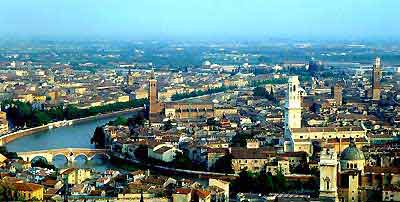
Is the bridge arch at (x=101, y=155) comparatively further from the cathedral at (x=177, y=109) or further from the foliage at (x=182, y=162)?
the cathedral at (x=177, y=109)

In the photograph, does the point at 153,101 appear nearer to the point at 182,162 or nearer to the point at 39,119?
the point at 39,119

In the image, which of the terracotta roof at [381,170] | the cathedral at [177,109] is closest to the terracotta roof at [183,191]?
the terracotta roof at [381,170]

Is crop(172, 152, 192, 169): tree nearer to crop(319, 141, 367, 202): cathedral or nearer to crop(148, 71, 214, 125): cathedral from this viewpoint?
crop(319, 141, 367, 202): cathedral

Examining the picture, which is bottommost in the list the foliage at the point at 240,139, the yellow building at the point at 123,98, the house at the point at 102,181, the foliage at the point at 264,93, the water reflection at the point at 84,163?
the yellow building at the point at 123,98

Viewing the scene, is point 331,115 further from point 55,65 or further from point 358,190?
point 55,65

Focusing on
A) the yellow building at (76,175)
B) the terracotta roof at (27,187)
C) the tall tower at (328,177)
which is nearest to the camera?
the tall tower at (328,177)

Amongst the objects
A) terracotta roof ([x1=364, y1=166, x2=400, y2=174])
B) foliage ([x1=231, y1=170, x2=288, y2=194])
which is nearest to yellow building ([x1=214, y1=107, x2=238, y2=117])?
foliage ([x1=231, y1=170, x2=288, y2=194])

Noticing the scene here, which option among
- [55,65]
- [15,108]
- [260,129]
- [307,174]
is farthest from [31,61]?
[307,174]
